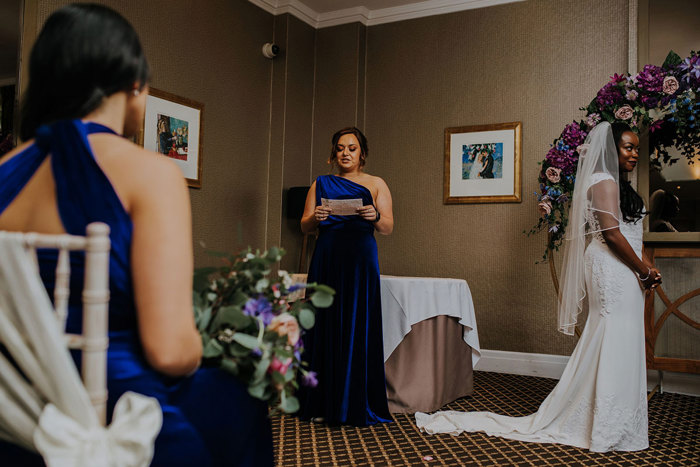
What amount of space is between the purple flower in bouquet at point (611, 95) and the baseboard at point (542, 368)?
85.3 inches

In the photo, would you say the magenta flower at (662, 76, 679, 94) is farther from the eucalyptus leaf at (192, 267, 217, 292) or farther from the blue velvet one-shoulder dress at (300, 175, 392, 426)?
the eucalyptus leaf at (192, 267, 217, 292)

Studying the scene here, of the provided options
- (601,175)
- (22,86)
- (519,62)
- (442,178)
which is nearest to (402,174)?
(442,178)

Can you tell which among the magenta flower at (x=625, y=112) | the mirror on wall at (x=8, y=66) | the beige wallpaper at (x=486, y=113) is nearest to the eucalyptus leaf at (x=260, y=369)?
the mirror on wall at (x=8, y=66)

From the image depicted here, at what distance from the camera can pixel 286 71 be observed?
19.2 ft

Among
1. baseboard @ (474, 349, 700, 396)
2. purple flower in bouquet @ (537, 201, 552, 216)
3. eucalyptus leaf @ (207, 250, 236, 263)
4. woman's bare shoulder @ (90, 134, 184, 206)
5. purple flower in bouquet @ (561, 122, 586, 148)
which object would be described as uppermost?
purple flower in bouquet @ (561, 122, 586, 148)

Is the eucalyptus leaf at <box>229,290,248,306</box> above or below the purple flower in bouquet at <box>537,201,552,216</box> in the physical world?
below

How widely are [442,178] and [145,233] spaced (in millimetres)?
4879

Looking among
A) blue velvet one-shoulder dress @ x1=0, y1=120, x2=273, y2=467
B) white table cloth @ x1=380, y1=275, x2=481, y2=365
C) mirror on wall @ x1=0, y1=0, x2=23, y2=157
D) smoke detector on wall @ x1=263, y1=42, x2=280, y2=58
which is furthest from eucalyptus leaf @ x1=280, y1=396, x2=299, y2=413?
smoke detector on wall @ x1=263, y1=42, x2=280, y2=58

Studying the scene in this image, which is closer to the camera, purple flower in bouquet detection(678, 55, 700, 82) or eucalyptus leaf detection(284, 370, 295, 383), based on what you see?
eucalyptus leaf detection(284, 370, 295, 383)

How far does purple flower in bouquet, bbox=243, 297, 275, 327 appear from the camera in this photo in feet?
4.21

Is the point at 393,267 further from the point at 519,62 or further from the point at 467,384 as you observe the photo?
the point at 519,62

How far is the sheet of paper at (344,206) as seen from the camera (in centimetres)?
380

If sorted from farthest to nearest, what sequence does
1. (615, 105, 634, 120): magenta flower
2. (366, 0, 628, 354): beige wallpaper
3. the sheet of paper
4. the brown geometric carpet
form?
(366, 0, 628, 354): beige wallpaper
(615, 105, 634, 120): magenta flower
the sheet of paper
the brown geometric carpet

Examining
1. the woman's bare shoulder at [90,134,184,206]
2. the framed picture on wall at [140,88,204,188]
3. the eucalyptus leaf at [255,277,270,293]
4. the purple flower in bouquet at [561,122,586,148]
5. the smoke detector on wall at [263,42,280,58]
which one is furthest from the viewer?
the smoke detector on wall at [263,42,280,58]
